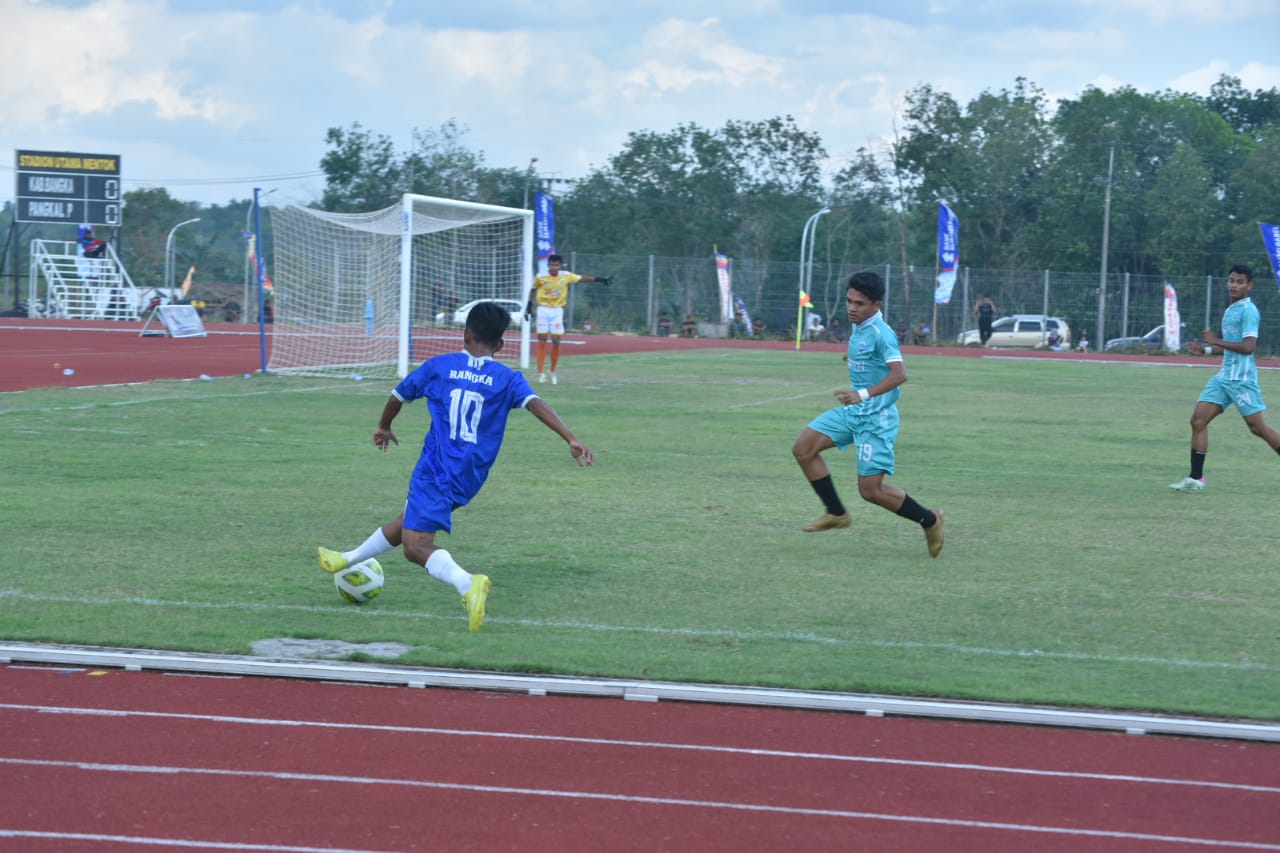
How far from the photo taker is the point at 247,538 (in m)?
9.10

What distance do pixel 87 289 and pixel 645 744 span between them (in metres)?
48.5

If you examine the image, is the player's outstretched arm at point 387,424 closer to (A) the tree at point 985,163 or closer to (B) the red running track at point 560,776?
(B) the red running track at point 560,776

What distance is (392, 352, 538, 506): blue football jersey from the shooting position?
7.02 meters

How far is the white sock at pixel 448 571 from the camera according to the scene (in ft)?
22.4

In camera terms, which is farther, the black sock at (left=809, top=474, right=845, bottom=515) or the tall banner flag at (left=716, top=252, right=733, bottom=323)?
the tall banner flag at (left=716, top=252, right=733, bottom=323)

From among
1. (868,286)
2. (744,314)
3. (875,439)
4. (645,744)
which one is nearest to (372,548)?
(645,744)

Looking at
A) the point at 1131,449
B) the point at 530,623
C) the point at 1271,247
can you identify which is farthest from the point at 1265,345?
the point at 530,623

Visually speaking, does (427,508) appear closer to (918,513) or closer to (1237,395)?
(918,513)

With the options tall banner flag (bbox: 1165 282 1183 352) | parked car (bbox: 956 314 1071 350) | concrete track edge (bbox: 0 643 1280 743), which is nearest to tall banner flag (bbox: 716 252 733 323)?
parked car (bbox: 956 314 1071 350)

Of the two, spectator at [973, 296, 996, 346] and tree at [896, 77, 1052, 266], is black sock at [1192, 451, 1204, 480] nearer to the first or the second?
spectator at [973, 296, 996, 346]

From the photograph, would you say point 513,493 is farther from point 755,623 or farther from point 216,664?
point 216,664

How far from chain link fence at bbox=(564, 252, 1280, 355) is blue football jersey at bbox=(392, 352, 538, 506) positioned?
147ft

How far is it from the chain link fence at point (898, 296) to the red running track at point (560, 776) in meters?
46.3

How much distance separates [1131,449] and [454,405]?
10696 mm
